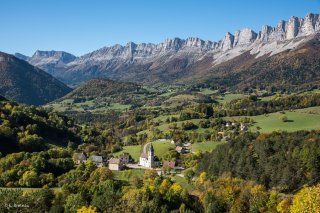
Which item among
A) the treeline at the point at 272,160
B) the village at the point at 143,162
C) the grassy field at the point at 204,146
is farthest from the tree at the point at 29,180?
the grassy field at the point at 204,146

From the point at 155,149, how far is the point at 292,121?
150ft

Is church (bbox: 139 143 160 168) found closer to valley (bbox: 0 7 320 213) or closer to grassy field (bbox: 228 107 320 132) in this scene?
valley (bbox: 0 7 320 213)

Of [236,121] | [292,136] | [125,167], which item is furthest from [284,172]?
[236,121]

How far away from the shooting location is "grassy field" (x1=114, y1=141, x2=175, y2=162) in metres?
110

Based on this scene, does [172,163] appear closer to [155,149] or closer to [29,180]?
[155,149]

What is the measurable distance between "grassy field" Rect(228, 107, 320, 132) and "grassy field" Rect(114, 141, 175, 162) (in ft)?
93.8

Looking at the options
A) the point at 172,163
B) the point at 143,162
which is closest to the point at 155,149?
the point at 143,162

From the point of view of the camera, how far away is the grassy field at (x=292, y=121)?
11756 centimetres

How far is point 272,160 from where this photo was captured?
7744 cm

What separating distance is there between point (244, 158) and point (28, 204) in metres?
46.1

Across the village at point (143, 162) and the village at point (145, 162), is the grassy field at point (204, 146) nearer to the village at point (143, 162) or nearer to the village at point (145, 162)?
the village at point (145, 162)

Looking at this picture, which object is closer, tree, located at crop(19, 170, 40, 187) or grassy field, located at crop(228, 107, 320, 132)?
tree, located at crop(19, 170, 40, 187)

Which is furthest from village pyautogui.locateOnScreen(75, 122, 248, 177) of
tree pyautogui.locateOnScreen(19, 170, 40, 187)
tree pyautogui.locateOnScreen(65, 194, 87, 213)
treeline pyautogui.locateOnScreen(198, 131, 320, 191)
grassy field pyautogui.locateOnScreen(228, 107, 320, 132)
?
tree pyautogui.locateOnScreen(65, 194, 87, 213)

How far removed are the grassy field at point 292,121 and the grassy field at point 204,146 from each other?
17.9 metres
